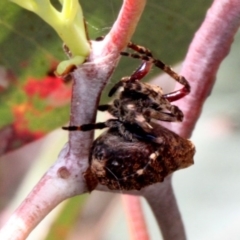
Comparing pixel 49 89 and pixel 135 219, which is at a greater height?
pixel 49 89

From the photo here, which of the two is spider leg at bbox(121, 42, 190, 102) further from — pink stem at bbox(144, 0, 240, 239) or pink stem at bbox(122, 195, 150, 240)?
pink stem at bbox(122, 195, 150, 240)

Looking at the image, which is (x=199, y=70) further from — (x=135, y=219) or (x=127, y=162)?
(x=135, y=219)

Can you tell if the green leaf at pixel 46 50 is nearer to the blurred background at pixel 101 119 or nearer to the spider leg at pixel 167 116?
the blurred background at pixel 101 119

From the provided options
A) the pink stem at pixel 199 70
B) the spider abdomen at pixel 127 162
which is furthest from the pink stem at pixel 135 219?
the spider abdomen at pixel 127 162

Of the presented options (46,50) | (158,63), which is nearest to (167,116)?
(158,63)

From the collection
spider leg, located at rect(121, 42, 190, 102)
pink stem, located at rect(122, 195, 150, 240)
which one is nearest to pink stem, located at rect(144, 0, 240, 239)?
spider leg, located at rect(121, 42, 190, 102)

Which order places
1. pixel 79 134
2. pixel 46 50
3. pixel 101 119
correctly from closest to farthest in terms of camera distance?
pixel 79 134 → pixel 46 50 → pixel 101 119

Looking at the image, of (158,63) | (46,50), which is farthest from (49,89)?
A: (158,63)

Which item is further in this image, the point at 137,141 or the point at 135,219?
the point at 135,219

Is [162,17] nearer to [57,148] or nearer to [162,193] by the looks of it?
[162,193]

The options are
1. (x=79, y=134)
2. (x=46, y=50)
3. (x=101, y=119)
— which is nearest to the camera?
(x=79, y=134)
